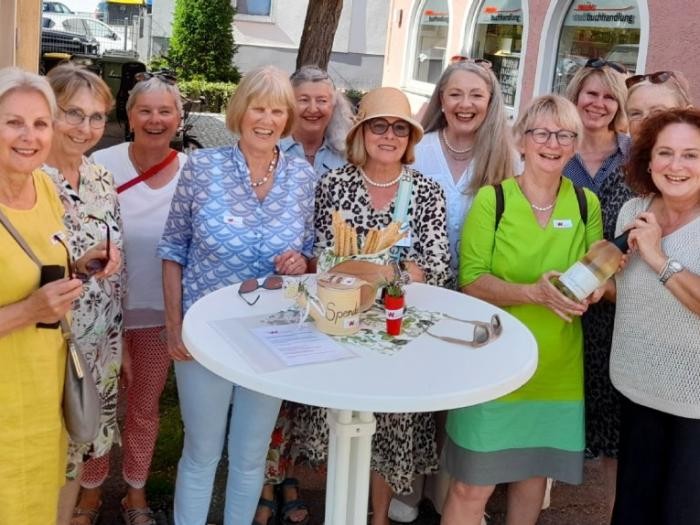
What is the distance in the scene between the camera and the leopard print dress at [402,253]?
283 cm

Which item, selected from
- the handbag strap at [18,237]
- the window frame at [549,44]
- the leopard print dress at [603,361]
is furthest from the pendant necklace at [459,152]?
the window frame at [549,44]

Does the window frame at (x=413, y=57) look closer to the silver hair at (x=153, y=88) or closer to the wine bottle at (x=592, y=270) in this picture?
the silver hair at (x=153, y=88)

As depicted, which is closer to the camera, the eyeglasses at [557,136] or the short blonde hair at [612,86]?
the eyeglasses at [557,136]

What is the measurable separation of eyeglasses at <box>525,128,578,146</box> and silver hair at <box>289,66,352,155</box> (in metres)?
1.11

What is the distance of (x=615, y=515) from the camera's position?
2639 millimetres

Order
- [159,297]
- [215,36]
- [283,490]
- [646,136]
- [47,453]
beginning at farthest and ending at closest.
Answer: [215,36], [283,490], [159,297], [646,136], [47,453]

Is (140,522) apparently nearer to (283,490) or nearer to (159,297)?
(283,490)

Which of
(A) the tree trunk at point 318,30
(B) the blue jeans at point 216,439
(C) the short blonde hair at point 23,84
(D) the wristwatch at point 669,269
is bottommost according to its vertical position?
(B) the blue jeans at point 216,439

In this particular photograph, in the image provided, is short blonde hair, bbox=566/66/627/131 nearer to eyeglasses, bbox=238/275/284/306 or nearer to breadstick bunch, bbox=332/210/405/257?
breadstick bunch, bbox=332/210/405/257

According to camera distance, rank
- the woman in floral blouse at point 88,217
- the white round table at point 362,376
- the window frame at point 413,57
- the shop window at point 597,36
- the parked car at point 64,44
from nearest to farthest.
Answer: the white round table at point 362,376 → the woman in floral blouse at point 88,217 → the shop window at point 597,36 → the window frame at point 413,57 → the parked car at point 64,44

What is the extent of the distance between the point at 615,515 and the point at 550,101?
1516 millimetres

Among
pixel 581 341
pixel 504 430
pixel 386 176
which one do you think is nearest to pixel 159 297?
pixel 386 176

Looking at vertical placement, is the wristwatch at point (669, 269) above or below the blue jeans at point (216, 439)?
above

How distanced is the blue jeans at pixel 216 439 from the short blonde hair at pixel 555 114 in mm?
1411
